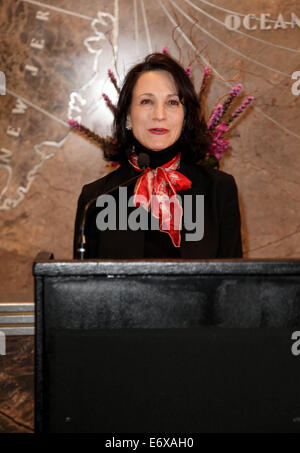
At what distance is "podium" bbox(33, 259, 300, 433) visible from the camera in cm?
78

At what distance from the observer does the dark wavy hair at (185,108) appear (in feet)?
4.65

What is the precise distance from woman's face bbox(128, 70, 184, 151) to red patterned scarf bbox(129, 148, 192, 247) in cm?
9

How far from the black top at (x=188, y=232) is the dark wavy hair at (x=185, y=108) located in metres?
0.05

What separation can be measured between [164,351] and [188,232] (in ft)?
2.07

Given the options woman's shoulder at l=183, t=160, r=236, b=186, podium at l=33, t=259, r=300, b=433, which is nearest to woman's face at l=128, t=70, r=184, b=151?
woman's shoulder at l=183, t=160, r=236, b=186

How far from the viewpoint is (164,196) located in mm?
1363

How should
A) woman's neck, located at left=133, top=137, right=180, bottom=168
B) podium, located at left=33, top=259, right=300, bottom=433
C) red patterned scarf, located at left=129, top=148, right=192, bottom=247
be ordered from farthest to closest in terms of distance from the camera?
1. woman's neck, located at left=133, top=137, right=180, bottom=168
2. red patterned scarf, located at left=129, top=148, right=192, bottom=247
3. podium, located at left=33, top=259, right=300, bottom=433

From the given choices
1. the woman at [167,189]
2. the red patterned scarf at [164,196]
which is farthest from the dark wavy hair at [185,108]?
the red patterned scarf at [164,196]

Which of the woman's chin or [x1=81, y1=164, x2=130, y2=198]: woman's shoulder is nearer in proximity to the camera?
the woman's chin

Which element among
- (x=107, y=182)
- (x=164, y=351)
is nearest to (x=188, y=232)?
(x=107, y=182)

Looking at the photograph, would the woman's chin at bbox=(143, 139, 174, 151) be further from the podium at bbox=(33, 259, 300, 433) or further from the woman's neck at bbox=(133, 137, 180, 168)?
the podium at bbox=(33, 259, 300, 433)

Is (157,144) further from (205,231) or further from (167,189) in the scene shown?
(205,231)

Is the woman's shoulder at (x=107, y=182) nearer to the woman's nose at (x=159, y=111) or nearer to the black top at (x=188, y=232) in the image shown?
the black top at (x=188, y=232)

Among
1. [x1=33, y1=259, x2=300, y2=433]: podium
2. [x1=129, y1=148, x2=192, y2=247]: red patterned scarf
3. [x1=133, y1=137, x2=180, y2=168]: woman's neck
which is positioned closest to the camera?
[x1=33, y1=259, x2=300, y2=433]: podium
